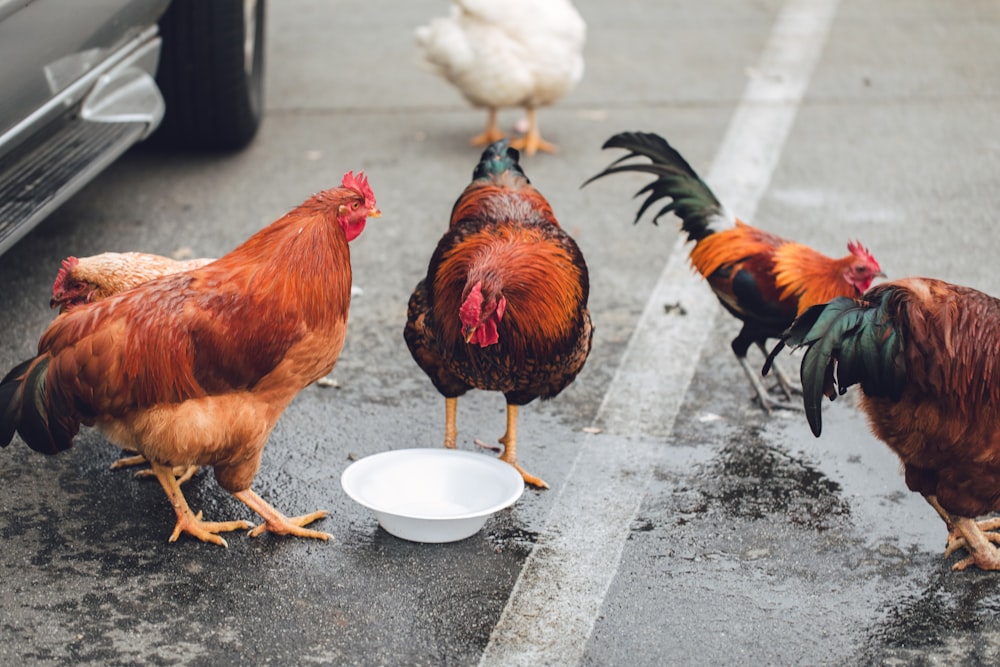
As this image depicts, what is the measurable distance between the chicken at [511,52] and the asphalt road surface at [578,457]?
1.20ft

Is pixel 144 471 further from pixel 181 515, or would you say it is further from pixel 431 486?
pixel 431 486

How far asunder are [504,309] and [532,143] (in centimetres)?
342

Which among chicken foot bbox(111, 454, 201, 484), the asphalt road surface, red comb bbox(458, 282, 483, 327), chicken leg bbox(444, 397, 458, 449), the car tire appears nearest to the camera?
the asphalt road surface

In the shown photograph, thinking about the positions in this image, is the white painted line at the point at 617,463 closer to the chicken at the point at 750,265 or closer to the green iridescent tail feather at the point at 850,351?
the chicken at the point at 750,265

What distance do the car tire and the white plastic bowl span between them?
3106mm

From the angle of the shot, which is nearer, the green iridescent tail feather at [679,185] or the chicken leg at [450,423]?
the chicken leg at [450,423]

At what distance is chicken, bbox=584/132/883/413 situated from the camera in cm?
451

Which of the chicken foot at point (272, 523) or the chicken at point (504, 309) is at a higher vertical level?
the chicken at point (504, 309)

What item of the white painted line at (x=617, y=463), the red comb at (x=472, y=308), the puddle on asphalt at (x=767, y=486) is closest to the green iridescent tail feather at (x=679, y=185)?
the white painted line at (x=617, y=463)

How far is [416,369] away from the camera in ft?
15.8

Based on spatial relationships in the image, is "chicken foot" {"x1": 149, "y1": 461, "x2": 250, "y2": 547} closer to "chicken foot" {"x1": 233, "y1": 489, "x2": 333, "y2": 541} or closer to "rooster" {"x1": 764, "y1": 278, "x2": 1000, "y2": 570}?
"chicken foot" {"x1": 233, "y1": 489, "x2": 333, "y2": 541}

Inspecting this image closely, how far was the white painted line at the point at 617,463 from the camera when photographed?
338 cm

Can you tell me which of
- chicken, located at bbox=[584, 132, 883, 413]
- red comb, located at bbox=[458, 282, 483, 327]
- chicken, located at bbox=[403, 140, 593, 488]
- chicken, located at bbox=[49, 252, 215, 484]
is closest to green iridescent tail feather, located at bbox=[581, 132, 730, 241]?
chicken, located at bbox=[584, 132, 883, 413]

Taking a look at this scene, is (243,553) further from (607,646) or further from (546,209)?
(546,209)
